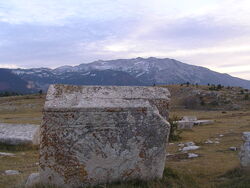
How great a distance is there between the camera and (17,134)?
1706cm

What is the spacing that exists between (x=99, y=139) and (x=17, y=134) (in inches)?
392

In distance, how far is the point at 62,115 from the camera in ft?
26.4

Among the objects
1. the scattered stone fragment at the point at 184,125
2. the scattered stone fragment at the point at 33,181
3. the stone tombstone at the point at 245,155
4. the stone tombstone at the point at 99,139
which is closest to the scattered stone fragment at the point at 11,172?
the scattered stone fragment at the point at 33,181

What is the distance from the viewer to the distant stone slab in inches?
653

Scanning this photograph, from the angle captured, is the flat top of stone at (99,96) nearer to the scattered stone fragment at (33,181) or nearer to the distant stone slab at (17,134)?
the scattered stone fragment at (33,181)

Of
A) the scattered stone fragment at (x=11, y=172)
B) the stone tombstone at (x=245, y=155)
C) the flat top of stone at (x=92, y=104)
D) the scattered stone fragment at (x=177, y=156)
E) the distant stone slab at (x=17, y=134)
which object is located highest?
the flat top of stone at (x=92, y=104)

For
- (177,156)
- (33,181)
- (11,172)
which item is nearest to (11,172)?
(11,172)

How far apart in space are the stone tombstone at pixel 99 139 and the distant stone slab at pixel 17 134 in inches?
340

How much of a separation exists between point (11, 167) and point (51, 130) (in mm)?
5402

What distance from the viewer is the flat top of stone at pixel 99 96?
27.3 ft

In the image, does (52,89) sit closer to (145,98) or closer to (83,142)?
(83,142)

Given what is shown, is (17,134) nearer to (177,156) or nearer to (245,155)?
(177,156)

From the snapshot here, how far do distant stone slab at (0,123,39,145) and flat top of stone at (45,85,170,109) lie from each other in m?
8.48

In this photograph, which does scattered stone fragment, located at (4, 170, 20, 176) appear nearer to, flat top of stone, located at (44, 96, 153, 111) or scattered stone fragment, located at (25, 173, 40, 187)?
scattered stone fragment, located at (25, 173, 40, 187)
